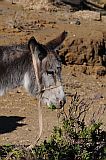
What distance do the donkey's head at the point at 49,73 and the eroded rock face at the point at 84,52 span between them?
7.64 m

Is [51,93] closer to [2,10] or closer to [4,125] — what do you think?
[4,125]

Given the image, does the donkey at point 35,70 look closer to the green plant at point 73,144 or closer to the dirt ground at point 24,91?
the green plant at point 73,144

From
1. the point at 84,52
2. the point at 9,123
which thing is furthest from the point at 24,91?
the point at 84,52

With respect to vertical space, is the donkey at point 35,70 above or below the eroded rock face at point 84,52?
above

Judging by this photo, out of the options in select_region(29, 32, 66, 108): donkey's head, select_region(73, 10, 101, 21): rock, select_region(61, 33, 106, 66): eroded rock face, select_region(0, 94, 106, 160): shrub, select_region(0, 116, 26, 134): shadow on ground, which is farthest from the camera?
select_region(73, 10, 101, 21): rock

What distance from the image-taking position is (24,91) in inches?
497

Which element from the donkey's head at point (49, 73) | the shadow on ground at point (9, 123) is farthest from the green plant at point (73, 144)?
the shadow on ground at point (9, 123)

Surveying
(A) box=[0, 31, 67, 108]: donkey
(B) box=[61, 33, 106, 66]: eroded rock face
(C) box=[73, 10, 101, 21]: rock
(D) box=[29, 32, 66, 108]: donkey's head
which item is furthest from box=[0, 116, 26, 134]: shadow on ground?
(C) box=[73, 10, 101, 21]: rock

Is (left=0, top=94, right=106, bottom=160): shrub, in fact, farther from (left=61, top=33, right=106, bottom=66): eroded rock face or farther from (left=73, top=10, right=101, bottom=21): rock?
(left=73, top=10, right=101, bottom=21): rock

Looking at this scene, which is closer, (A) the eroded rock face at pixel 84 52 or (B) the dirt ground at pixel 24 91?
(B) the dirt ground at pixel 24 91

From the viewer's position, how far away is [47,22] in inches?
707

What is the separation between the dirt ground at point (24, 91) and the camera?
10.5m

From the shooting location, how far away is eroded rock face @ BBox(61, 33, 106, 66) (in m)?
14.9

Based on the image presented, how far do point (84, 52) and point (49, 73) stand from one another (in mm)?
8108
